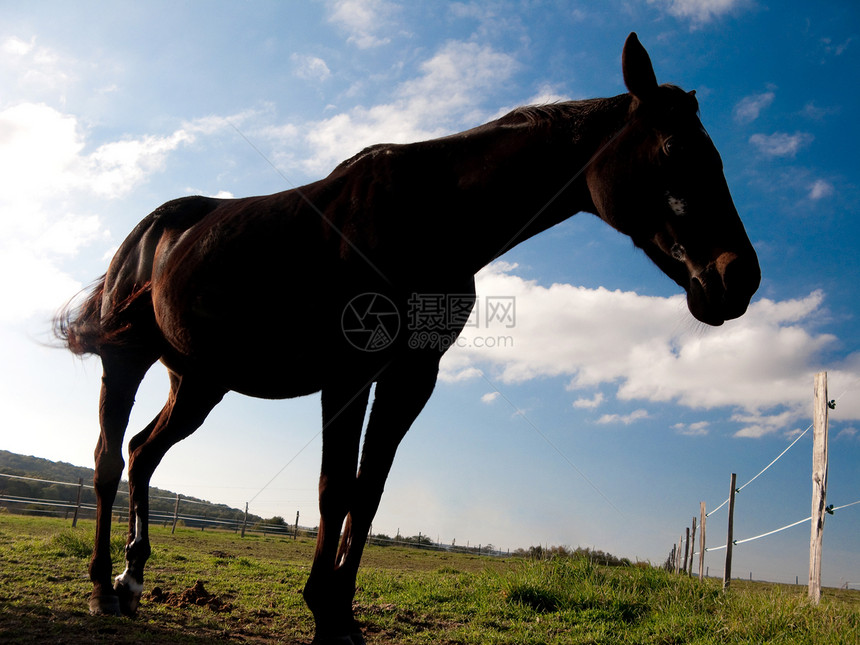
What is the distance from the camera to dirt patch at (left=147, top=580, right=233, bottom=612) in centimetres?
405

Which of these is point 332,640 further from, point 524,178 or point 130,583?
point 524,178

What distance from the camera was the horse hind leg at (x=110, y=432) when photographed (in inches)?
154

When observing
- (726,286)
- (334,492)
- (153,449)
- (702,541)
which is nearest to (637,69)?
(726,286)

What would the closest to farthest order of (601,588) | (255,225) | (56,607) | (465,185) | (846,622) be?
1. (465,185)
2. (255,225)
3. (56,607)
4. (846,622)
5. (601,588)

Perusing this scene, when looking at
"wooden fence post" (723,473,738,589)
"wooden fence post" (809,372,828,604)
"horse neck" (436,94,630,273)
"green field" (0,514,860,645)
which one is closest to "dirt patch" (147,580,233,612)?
"green field" (0,514,860,645)

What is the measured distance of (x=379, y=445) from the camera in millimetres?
2949

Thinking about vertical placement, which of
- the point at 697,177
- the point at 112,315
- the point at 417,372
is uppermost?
the point at 697,177

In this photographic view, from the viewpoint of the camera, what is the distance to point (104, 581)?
3742 millimetres

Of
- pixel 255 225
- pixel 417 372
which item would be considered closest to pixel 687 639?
pixel 417 372

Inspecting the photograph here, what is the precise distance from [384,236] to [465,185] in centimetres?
Answer: 52

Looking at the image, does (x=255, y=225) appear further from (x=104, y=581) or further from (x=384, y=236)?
(x=104, y=581)

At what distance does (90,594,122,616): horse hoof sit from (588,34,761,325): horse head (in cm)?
389

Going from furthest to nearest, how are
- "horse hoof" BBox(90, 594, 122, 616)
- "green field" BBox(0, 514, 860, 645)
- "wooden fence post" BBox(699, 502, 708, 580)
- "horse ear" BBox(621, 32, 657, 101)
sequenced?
"wooden fence post" BBox(699, 502, 708, 580) → "horse hoof" BBox(90, 594, 122, 616) → "green field" BBox(0, 514, 860, 645) → "horse ear" BBox(621, 32, 657, 101)

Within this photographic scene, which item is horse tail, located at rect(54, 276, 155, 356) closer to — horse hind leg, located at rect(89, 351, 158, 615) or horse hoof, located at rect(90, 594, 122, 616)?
horse hind leg, located at rect(89, 351, 158, 615)
